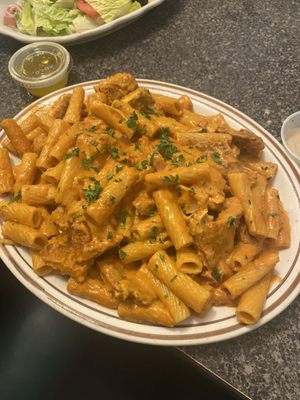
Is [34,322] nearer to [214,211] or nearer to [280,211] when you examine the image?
[214,211]

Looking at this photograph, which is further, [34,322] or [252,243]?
[34,322]

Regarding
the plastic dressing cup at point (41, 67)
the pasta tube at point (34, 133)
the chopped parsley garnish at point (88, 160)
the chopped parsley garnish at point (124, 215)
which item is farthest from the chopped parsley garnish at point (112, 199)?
the plastic dressing cup at point (41, 67)

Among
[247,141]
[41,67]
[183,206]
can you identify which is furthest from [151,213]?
[41,67]

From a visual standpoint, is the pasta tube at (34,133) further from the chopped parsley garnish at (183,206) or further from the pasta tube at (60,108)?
the chopped parsley garnish at (183,206)

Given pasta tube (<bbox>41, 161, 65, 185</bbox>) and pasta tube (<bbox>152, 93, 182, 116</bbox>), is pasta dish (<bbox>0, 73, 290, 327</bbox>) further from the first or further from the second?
pasta tube (<bbox>152, 93, 182, 116</bbox>)

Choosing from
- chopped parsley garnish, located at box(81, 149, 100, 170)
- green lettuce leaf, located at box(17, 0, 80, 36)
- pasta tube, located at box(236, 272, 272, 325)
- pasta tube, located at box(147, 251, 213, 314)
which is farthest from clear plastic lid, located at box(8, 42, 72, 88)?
pasta tube, located at box(236, 272, 272, 325)

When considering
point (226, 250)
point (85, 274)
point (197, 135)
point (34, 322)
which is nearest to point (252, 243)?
point (226, 250)

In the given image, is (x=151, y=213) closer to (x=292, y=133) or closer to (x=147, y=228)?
(x=147, y=228)
